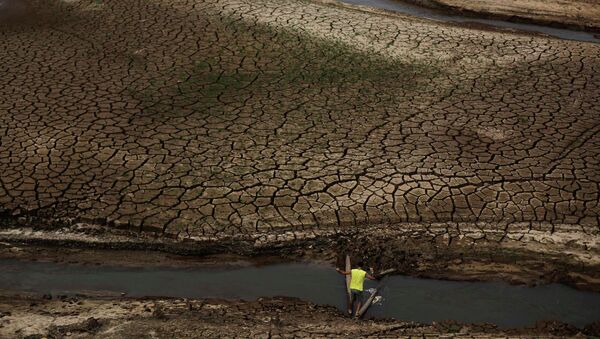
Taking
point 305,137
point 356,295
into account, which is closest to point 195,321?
point 356,295

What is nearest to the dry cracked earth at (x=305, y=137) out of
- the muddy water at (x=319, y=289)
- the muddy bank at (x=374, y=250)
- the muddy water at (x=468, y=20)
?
the muddy bank at (x=374, y=250)

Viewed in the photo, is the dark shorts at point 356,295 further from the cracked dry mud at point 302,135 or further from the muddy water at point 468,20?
the muddy water at point 468,20

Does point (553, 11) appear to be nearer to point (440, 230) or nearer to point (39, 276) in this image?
point (440, 230)

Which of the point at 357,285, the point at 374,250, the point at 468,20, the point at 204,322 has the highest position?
the point at 468,20

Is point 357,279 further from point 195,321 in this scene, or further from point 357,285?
point 195,321

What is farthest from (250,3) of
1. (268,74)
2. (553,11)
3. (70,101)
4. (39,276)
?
(39,276)

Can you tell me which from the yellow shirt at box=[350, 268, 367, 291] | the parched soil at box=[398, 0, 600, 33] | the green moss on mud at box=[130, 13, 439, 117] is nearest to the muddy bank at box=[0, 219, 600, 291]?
the yellow shirt at box=[350, 268, 367, 291]
